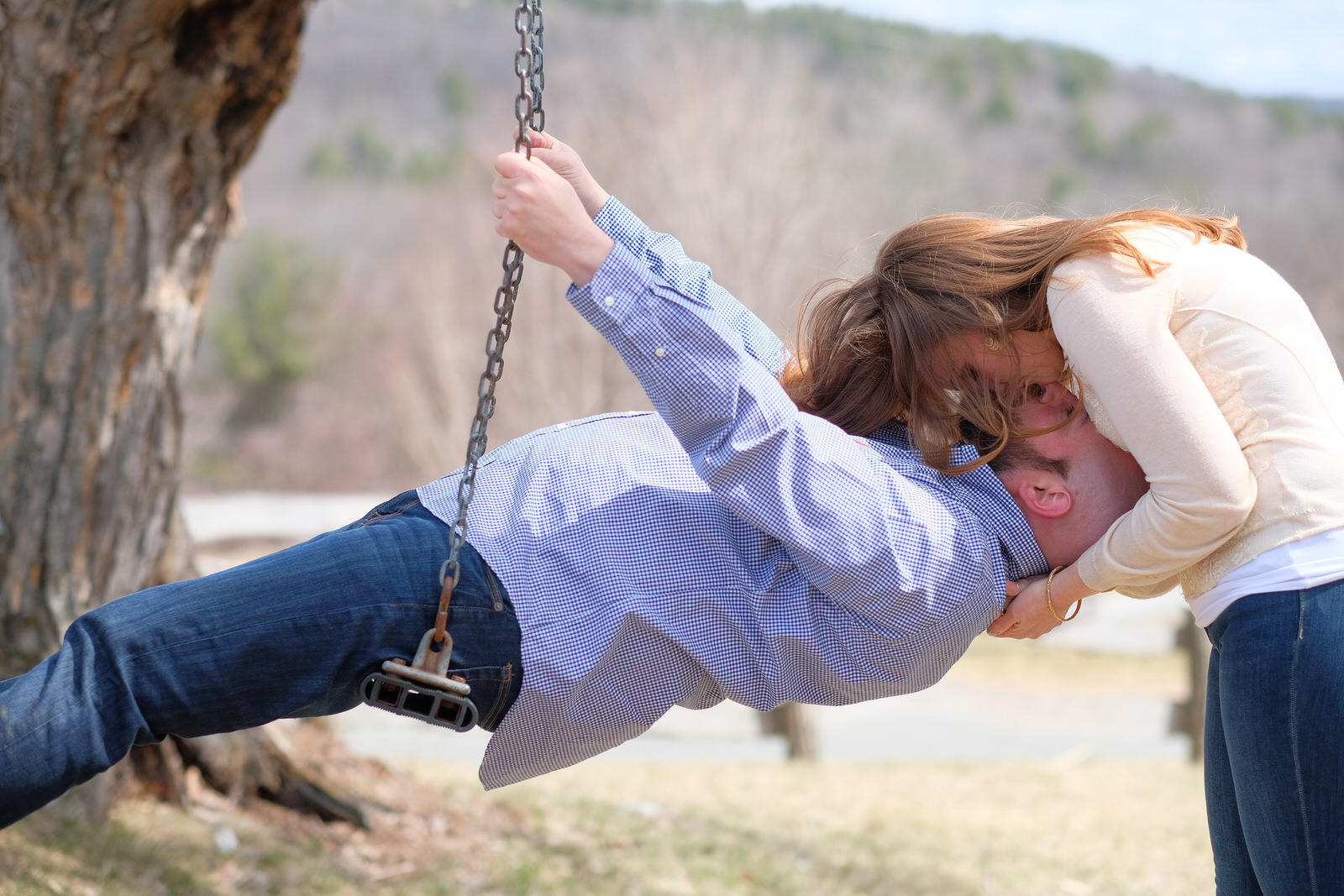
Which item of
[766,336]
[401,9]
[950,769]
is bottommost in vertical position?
[950,769]

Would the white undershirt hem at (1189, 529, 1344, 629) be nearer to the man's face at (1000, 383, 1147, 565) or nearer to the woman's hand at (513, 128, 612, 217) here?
the man's face at (1000, 383, 1147, 565)

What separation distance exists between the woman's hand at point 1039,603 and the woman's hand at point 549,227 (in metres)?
0.90

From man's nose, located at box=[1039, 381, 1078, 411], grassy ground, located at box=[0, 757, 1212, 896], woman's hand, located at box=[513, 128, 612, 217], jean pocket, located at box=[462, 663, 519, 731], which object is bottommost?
grassy ground, located at box=[0, 757, 1212, 896]

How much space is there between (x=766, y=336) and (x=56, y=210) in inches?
76.6

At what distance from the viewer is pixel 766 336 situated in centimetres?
211

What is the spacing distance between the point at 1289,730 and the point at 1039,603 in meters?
0.40

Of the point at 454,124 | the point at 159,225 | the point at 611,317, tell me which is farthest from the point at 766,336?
the point at 454,124

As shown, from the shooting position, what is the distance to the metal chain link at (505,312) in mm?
1710

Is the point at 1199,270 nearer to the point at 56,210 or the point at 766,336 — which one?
the point at 766,336

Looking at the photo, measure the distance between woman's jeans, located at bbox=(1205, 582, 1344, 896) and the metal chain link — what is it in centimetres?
120

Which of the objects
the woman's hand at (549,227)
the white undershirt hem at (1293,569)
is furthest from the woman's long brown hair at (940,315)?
the woman's hand at (549,227)

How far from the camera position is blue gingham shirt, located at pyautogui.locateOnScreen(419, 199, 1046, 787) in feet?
5.33

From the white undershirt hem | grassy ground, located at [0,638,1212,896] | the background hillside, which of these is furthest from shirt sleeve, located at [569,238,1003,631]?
grassy ground, located at [0,638,1212,896]

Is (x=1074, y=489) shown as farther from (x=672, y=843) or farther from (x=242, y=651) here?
(x=672, y=843)
